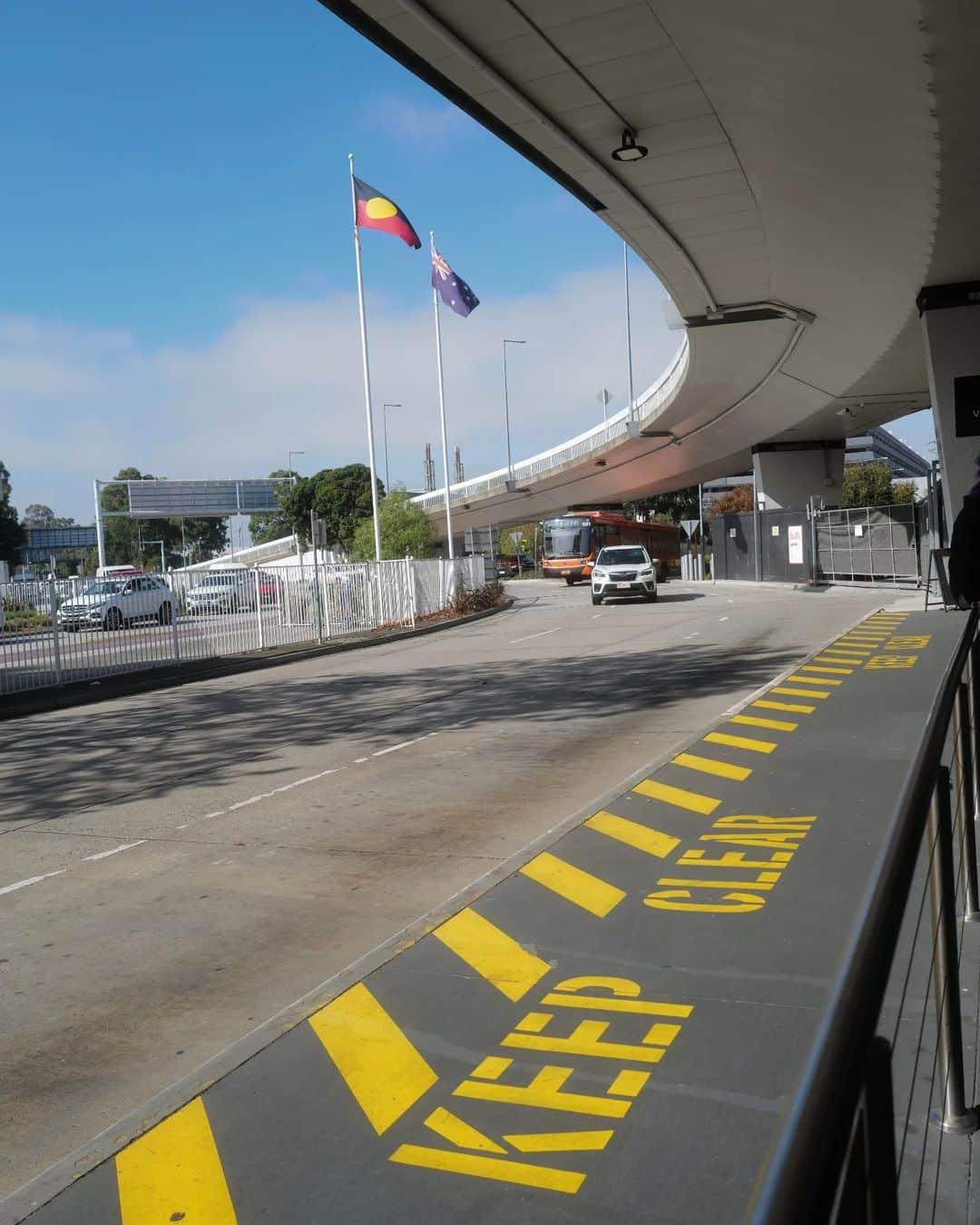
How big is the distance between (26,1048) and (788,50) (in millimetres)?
10183

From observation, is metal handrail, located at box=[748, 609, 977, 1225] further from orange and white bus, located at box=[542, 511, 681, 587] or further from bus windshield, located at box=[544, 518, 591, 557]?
bus windshield, located at box=[544, 518, 591, 557]

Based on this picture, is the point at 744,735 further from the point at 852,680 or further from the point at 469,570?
the point at 469,570

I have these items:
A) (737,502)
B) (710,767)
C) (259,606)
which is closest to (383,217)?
(259,606)

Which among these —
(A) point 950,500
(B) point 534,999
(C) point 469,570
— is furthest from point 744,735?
(C) point 469,570

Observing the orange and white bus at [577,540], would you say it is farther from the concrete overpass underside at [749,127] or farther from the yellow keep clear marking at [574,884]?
the yellow keep clear marking at [574,884]

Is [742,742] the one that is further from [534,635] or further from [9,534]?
[9,534]

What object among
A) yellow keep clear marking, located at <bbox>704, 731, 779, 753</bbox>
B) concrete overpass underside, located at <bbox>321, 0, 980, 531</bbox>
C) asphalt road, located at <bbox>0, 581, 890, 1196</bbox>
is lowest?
asphalt road, located at <bbox>0, 581, 890, 1196</bbox>

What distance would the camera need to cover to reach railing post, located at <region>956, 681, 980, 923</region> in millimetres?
4223

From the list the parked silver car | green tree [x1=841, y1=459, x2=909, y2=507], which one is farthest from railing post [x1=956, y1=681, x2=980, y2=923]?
green tree [x1=841, y1=459, x2=909, y2=507]

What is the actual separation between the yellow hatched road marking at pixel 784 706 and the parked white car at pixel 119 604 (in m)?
11.9

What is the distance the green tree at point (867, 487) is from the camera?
247 ft

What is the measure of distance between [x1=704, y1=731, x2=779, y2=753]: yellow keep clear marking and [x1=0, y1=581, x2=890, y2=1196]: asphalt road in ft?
1.69

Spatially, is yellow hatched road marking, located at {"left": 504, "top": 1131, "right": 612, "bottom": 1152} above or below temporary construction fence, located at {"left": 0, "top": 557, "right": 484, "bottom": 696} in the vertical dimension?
below

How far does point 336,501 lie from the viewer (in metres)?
83.6
